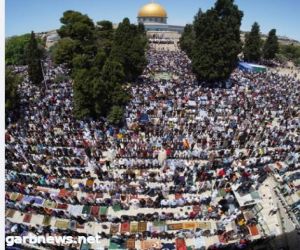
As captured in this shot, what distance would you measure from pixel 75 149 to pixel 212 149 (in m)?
8.50

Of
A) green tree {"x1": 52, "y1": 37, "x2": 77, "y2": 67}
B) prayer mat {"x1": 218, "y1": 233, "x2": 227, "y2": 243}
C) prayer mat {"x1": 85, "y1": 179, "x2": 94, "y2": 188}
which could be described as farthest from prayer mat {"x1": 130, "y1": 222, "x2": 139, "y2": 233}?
green tree {"x1": 52, "y1": 37, "x2": 77, "y2": 67}

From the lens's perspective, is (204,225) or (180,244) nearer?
(180,244)

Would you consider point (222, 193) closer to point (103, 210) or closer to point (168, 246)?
point (168, 246)

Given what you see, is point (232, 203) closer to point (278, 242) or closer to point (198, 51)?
point (278, 242)

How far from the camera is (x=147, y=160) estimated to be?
2033cm

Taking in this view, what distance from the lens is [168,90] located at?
33031 mm

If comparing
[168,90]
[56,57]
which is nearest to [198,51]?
[168,90]

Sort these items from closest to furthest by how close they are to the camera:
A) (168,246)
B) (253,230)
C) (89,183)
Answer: (168,246)
(253,230)
(89,183)

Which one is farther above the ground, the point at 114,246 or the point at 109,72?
the point at 109,72

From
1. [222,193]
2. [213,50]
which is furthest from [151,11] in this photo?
[222,193]

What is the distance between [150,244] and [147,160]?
240 inches

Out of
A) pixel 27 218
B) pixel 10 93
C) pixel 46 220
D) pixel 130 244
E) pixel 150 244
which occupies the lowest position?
pixel 150 244

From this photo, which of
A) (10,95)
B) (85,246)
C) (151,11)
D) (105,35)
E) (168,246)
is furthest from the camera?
(151,11)

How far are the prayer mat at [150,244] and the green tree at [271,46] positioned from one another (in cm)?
4633
